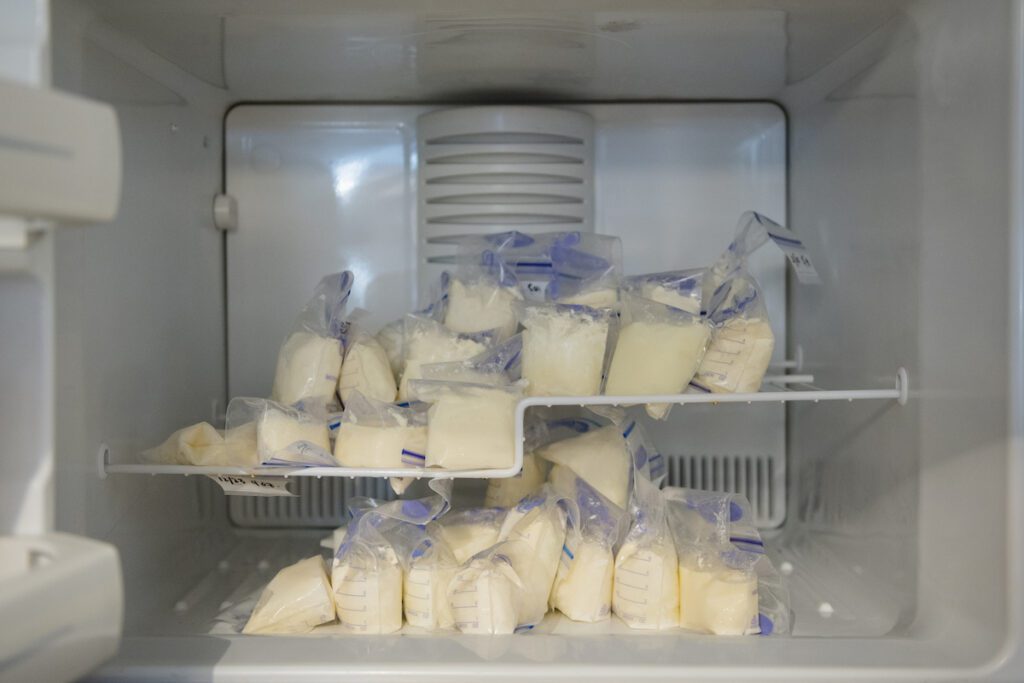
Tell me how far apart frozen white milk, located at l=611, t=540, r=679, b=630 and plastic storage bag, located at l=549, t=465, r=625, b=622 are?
17 millimetres

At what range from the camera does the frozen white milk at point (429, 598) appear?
0.94m

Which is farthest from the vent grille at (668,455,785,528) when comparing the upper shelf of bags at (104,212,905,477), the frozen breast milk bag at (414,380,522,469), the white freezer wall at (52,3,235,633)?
the white freezer wall at (52,3,235,633)

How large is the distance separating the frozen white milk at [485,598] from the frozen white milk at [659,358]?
0.23 m

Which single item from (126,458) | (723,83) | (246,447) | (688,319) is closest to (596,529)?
Result: (688,319)

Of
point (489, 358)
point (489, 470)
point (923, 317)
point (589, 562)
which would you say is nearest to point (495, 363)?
point (489, 358)

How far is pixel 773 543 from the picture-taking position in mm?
1274

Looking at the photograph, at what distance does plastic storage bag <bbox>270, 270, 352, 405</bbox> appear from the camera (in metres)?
1.03

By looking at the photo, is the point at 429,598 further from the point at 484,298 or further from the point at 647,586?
the point at 484,298

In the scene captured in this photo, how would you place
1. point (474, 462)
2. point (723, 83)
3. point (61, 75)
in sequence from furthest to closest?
point (723, 83)
point (474, 462)
point (61, 75)

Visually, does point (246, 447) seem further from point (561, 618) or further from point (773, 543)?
point (773, 543)

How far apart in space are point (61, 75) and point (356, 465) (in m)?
0.47

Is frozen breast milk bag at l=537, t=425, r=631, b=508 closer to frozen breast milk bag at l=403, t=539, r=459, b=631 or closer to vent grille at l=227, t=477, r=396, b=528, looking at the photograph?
frozen breast milk bag at l=403, t=539, r=459, b=631

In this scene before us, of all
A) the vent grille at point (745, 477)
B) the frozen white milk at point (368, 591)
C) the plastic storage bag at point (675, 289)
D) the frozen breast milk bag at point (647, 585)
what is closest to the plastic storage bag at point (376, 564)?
the frozen white milk at point (368, 591)

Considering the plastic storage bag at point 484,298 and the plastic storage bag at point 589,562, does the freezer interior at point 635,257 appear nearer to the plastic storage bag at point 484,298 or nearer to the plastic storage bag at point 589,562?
the plastic storage bag at point 589,562
